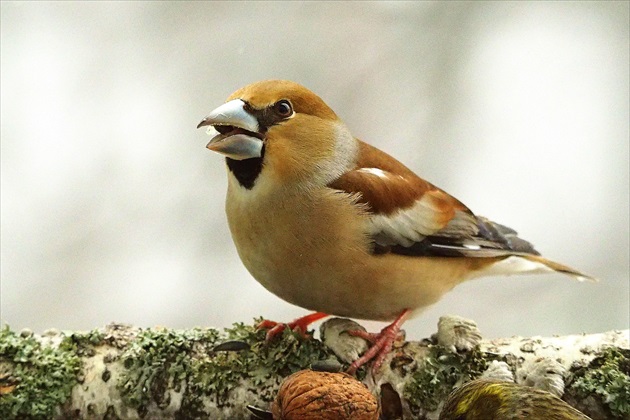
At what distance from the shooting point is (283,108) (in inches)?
82.8

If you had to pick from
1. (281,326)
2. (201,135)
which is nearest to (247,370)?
(281,326)

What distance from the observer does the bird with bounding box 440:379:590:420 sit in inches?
64.9

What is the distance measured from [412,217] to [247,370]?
602 mm

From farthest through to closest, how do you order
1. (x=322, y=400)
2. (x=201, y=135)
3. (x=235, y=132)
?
(x=201, y=135) < (x=235, y=132) < (x=322, y=400)

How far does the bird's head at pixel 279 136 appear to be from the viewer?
2.01 meters

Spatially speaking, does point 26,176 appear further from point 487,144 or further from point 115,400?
point 487,144

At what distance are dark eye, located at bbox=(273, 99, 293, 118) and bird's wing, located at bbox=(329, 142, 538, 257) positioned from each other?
0.21 m

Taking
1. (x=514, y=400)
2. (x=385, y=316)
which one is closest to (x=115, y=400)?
(x=385, y=316)

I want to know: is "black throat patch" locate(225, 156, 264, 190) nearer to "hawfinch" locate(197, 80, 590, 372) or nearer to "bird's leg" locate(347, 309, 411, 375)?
"hawfinch" locate(197, 80, 590, 372)

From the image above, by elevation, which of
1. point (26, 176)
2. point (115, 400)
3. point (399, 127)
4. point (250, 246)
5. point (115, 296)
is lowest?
point (115, 400)

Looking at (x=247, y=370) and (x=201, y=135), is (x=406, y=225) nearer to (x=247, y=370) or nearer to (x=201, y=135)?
(x=247, y=370)

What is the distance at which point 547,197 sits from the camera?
341 cm

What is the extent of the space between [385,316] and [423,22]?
147 cm

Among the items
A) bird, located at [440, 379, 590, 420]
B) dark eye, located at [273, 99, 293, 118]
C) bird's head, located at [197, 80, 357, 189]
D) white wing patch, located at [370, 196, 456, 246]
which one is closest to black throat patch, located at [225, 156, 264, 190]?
bird's head, located at [197, 80, 357, 189]
